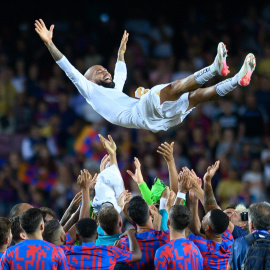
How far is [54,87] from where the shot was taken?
38.4 feet

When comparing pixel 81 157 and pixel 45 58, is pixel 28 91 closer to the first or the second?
pixel 45 58

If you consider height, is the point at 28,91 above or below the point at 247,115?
above

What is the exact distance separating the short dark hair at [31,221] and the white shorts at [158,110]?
6.09 ft

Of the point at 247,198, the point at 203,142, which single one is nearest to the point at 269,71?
the point at 203,142

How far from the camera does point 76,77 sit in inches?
258

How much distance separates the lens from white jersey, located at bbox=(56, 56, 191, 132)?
20.2ft

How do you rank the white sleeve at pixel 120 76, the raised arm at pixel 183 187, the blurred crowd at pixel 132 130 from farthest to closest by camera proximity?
the blurred crowd at pixel 132 130, the white sleeve at pixel 120 76, the raised arm at pixel 183 187

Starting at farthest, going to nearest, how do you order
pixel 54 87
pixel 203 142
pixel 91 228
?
pixel 54 87 < pixel 203 142 < pixel 91 228

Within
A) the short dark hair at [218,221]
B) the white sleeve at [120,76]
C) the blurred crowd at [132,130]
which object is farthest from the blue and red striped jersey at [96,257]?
the blurred crowd at [132,130]

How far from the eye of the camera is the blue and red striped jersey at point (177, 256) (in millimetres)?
4734

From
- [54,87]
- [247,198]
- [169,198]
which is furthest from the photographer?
[54,87]

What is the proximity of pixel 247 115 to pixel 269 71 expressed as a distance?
1.12 meters

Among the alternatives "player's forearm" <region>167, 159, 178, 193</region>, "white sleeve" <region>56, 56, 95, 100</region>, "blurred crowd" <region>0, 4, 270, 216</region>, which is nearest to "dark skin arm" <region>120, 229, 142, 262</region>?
"player's forearm" <region>167, 159, 178, 193</region>

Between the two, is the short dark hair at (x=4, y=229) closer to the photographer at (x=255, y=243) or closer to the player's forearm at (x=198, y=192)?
the photographer at (x=255, y=243)
